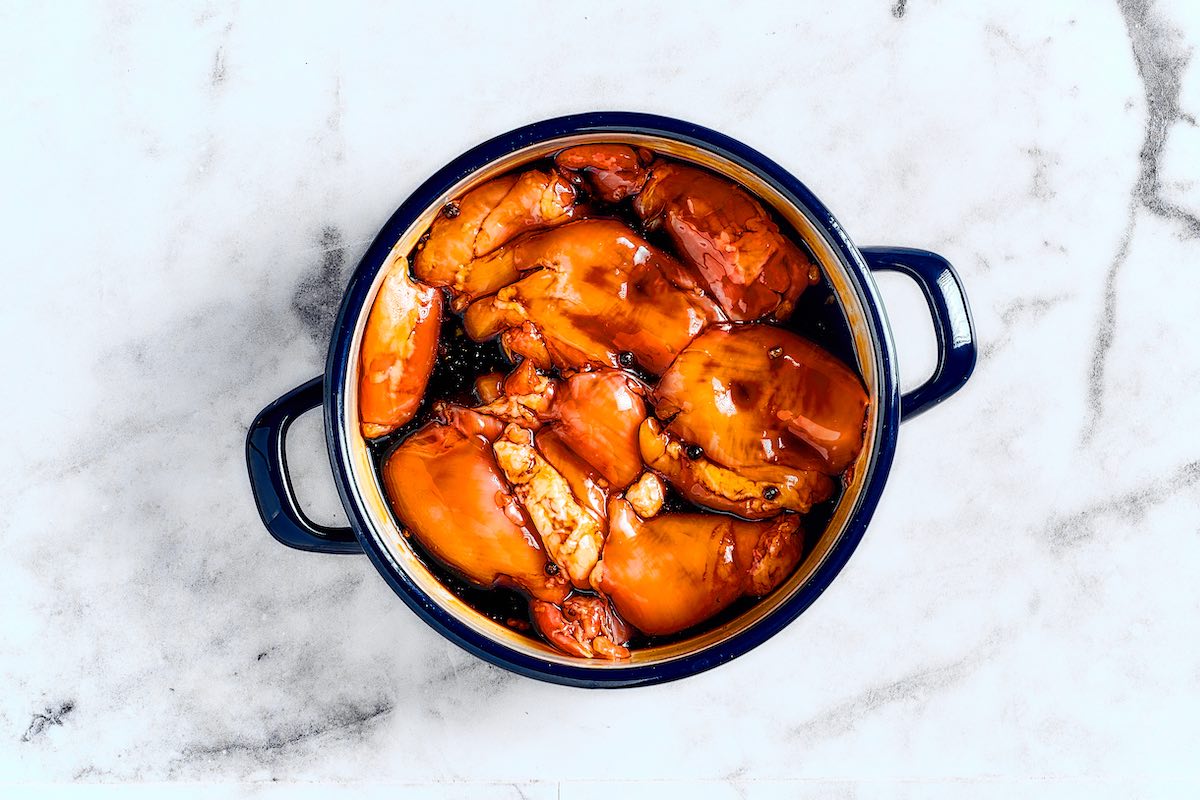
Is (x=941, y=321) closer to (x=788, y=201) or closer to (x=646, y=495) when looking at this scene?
(x=788, y=201)

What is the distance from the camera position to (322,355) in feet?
2.85

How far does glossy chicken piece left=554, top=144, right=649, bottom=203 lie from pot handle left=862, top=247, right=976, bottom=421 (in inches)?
7.0

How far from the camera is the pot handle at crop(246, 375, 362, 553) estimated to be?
0.74 metres

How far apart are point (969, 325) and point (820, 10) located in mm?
332

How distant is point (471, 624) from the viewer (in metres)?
0.71

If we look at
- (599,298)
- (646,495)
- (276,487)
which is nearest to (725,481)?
(646,495)

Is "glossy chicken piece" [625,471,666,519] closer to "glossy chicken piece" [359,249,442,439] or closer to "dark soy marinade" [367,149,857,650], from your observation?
"dark soy marinade" [367,149,857,650]

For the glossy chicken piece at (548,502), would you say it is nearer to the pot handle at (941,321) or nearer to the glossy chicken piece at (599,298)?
the glossy chicken piece at (599,298)

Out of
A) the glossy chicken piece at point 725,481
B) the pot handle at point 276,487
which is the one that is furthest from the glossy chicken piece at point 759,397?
the pot handle at point 276,487

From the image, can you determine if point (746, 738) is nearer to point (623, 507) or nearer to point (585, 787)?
point (585, 787)

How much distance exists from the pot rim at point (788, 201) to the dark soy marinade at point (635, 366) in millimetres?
28

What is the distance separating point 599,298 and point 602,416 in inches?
3.3

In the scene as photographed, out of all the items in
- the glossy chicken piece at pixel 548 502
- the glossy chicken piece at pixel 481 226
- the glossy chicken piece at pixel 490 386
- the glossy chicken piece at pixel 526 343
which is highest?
the glossy chicken piece at pixel 481 226

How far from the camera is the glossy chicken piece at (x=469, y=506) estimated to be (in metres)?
0.71
